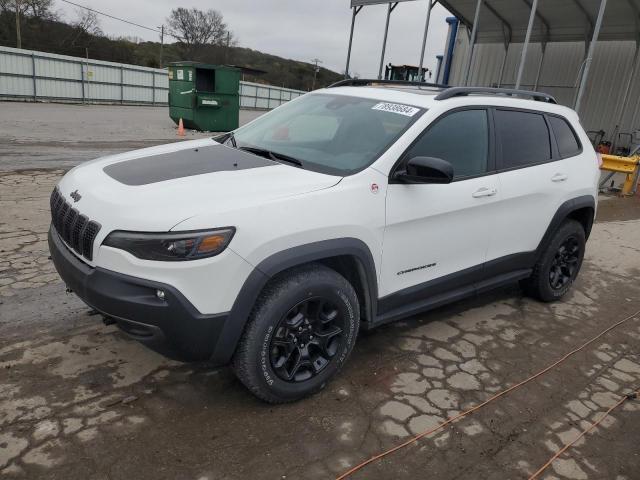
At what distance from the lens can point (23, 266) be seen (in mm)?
4316

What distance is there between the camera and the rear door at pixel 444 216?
302 cm

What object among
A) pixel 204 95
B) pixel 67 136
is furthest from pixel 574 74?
pixel 67 136

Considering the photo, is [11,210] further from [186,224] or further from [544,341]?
[544,341]

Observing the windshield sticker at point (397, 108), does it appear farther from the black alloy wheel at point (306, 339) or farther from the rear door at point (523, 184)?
the black alloy wheel at point (306, 339)

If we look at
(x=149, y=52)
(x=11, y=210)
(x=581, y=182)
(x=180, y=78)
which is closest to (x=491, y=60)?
(x=180, y=78)

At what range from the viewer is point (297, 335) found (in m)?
2.71

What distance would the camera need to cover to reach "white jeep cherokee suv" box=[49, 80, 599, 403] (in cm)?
233

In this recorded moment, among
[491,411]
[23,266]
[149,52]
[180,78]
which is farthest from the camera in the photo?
[149,52]

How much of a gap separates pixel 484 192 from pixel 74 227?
2.55m

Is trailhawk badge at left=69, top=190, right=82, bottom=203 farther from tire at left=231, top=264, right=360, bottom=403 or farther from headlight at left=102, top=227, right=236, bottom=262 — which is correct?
tire at left=231, top=264, right=360, bottom=403

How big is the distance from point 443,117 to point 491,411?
6.01 feet

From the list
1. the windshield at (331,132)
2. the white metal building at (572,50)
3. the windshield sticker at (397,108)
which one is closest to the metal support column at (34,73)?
the white metal building at (572,50)

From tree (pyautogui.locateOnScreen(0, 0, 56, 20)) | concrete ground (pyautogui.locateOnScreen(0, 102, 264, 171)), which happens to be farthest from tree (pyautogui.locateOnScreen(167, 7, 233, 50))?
concrete ground (pyautogui.locateOnScreen(0, 102, 264, 171))

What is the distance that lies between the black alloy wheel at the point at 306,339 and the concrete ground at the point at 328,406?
22 centimetres
